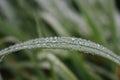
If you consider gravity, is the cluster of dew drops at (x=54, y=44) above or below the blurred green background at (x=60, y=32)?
below

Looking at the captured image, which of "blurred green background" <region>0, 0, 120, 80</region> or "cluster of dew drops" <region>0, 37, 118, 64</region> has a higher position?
"blurred green background" <region>0, 0, 120, 80</region>

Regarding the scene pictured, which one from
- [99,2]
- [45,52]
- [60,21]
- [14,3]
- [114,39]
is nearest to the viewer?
Answer: [45,52]

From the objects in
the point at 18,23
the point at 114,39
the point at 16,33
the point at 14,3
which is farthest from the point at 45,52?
the point at 14,3

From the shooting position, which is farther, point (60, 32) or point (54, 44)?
point (60, 32)

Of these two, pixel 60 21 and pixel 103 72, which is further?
pixel 60 21

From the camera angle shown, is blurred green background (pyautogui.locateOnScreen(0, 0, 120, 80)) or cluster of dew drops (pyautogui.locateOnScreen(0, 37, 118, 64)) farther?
blurred green background (pyautogui.locateOnScreen(0, 0, 120, 80))

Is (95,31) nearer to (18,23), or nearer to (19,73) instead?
(19,73)

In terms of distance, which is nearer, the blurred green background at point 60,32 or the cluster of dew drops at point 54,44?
the cluster of dew drops at point 54,44

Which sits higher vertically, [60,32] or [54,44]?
[60,32]
